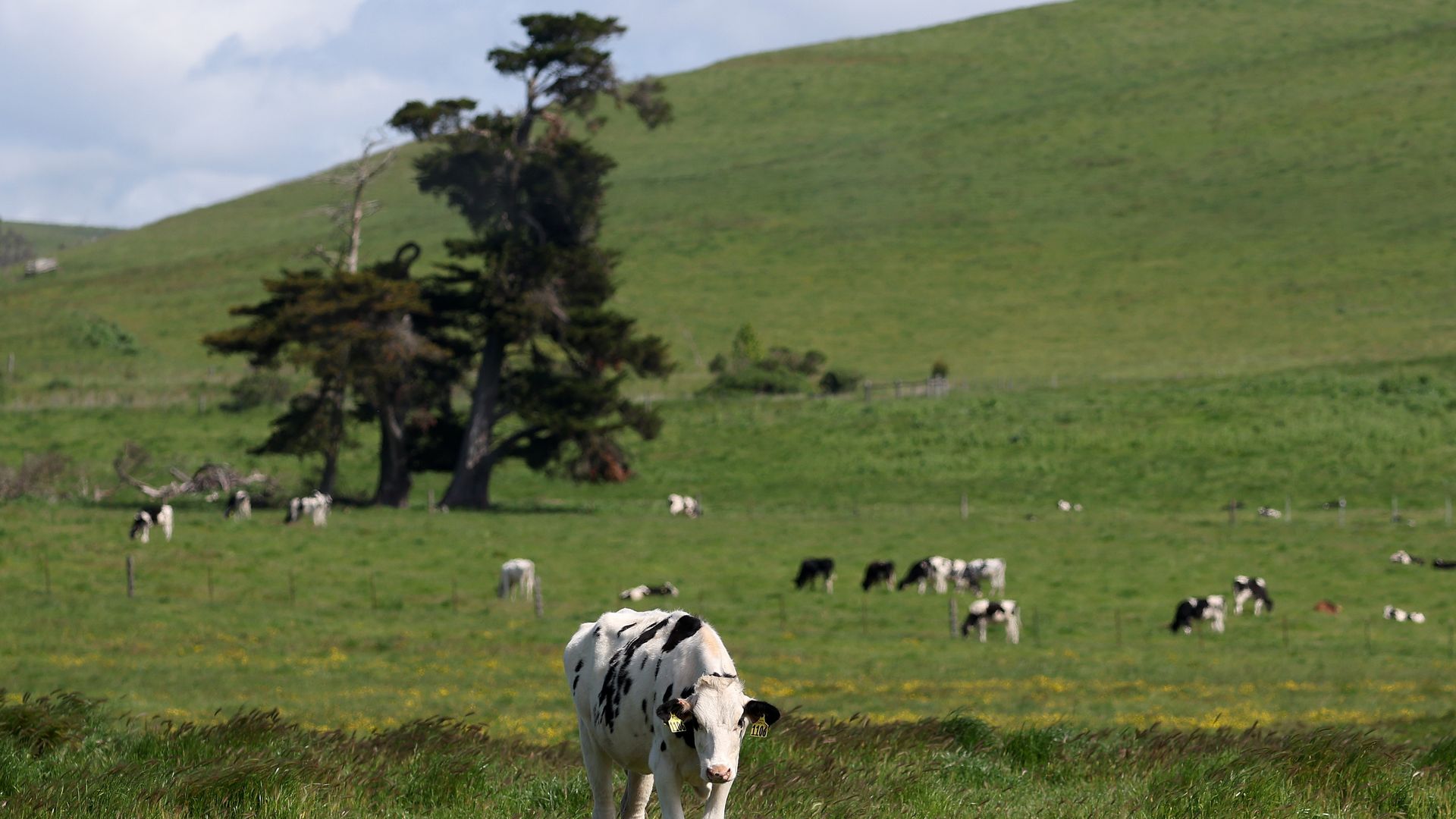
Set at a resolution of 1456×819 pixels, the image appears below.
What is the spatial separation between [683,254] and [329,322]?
65.4m

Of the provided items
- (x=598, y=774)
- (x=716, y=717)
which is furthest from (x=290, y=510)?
(x=716, y=717)

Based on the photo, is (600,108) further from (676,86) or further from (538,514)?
(538,514)

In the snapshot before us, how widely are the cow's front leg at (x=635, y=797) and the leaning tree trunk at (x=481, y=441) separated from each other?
4571 centimetres

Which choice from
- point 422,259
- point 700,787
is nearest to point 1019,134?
point 422,259

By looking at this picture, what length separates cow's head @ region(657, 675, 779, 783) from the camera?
7469 millimetres

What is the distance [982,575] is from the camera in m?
40.1

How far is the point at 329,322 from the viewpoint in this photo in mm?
52562

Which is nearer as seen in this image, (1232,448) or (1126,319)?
(1232,448)

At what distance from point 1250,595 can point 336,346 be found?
30.1 m

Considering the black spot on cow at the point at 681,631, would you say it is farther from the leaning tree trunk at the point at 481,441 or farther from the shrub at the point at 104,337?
the shrub at the point at 104,337

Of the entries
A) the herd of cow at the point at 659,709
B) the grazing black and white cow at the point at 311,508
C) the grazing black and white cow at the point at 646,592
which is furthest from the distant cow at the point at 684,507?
the herd of cow at the point at 659,709

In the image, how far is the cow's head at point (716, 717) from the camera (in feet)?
24.5

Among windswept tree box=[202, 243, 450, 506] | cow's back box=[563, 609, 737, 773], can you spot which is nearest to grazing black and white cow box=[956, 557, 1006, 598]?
windswept tree box=[202, 243, 450, 506]

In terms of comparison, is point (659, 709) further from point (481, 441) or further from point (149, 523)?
point (481, 441)
